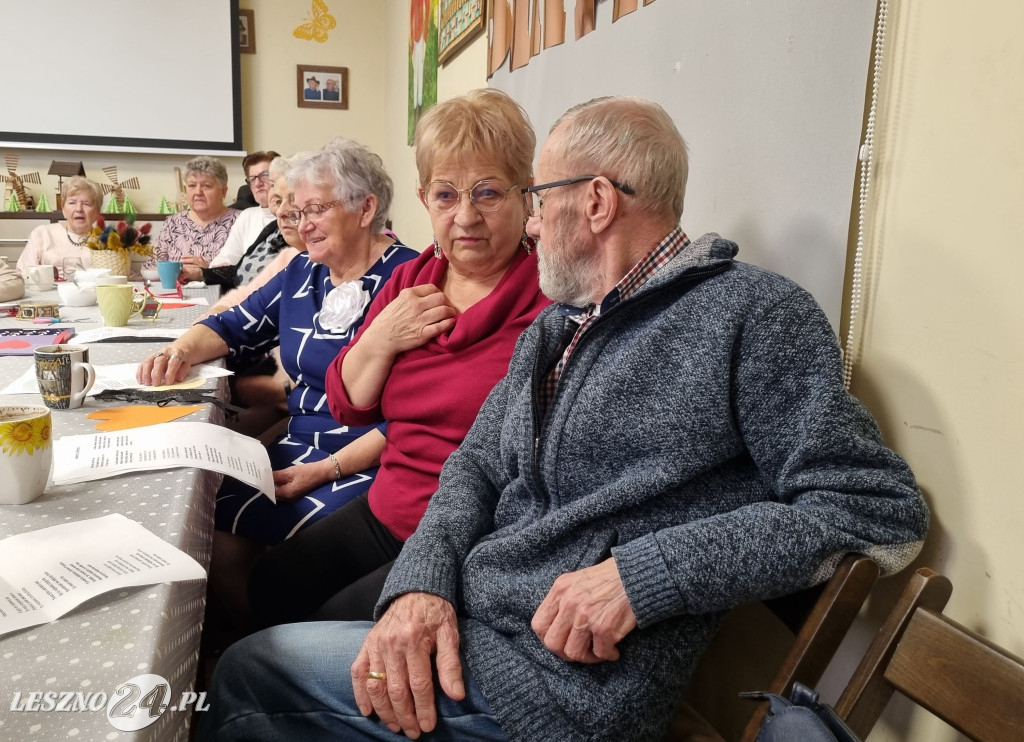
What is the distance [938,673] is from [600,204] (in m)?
0.67

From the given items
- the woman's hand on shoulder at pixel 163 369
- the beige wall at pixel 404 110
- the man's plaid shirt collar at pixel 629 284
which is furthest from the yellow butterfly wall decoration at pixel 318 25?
the man's plaid shirt collar at pixel 629 284

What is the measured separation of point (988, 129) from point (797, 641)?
0.54 metres

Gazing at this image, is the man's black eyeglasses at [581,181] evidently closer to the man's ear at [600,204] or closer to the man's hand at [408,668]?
the man's ear at [600,204]

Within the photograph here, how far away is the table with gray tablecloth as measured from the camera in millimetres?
583

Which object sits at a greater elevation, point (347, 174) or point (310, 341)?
point (347, 174)

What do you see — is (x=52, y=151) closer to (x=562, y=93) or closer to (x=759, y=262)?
(x=562, y=93)

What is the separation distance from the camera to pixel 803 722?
63cm

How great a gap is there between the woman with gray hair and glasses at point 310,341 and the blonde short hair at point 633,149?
0.75 m

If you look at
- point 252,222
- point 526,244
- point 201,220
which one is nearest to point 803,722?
point 526,244

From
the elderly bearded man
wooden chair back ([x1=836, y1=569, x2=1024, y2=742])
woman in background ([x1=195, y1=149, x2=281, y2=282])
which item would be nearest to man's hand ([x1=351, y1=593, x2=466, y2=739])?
the elderly bearded man

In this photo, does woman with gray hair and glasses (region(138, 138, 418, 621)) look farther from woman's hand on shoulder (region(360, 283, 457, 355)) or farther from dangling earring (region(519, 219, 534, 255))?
dangling earring (region(519, 219, 534, 255))

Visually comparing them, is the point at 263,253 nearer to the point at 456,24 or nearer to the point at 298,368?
the point at 456,24

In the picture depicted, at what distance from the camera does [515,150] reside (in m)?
1.42

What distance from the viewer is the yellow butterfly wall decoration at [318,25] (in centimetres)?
564
